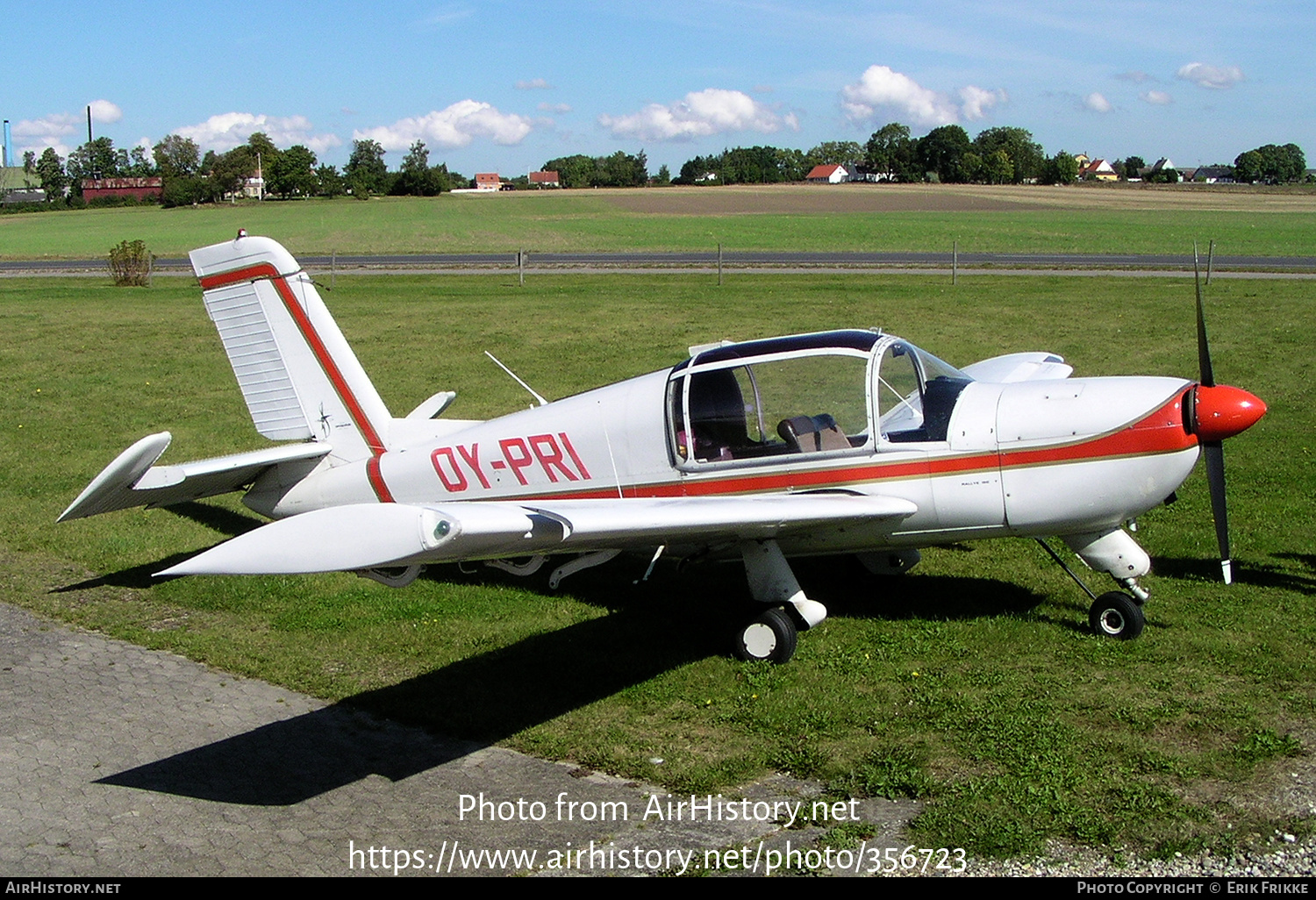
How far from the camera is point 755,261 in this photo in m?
40.7

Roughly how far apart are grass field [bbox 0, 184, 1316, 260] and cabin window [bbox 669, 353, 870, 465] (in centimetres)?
4020

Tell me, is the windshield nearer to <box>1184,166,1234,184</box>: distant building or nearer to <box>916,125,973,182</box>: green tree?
<box>916,125,973,182</box>: green tree

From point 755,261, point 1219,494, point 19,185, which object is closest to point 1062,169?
point 755,261

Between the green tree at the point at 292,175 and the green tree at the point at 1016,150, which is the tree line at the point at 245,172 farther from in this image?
the green tree at the point at 1016,150

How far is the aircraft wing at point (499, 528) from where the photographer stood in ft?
14.8

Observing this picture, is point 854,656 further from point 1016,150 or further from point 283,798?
point 1016,150

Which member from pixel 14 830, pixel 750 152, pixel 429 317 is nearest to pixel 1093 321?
pixel 429 317

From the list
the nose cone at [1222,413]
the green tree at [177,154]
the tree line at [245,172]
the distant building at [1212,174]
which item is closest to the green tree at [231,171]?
the tree line at [245,172]

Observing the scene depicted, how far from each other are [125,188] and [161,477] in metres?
145

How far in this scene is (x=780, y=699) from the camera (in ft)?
21.9

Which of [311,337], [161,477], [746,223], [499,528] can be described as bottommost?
[161,477]

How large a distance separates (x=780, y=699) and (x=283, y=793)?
288 centimetres

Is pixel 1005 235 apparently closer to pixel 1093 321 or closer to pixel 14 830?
pixel 1093 321

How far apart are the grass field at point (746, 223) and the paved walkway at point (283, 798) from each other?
42981 mm
